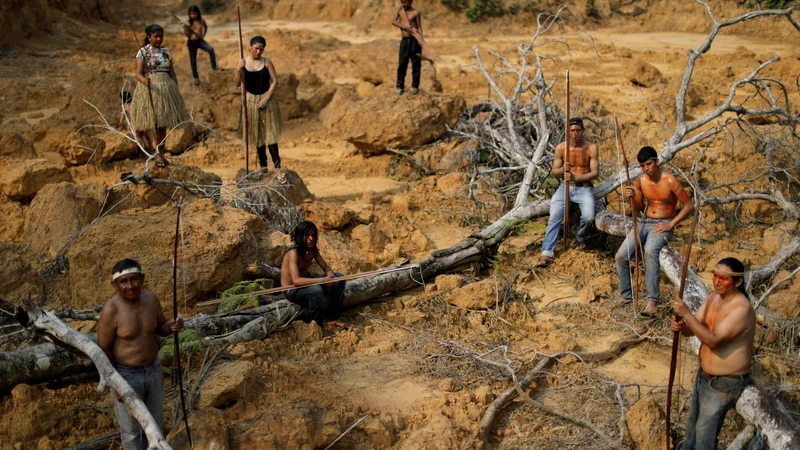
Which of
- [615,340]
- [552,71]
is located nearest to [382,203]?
[615,340]

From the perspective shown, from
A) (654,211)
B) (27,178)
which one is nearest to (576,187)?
(654,211)

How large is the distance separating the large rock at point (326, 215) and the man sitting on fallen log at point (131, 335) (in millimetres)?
3614

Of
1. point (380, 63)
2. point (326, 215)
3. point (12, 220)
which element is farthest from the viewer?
point (380, 63)

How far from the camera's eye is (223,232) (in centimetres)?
616

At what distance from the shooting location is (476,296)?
20.9 ft

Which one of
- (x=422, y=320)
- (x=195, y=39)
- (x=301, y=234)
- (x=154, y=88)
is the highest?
(x=195, y=39)

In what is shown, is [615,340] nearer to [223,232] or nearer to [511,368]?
[511,368]

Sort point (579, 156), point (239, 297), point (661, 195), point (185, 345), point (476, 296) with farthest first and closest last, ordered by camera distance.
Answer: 1. point (579, 156)
2. point (476, 296)
3. point (661, 195)
4. point (239, 297)
5. point (185, 345)

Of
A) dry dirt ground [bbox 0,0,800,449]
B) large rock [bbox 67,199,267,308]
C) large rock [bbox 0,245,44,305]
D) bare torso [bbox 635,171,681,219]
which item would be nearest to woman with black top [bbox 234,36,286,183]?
dry dirt ground [bbox 0,0,800,449]

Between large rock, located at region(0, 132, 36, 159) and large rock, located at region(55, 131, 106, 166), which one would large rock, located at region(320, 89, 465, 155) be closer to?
large rock, located at region(55, 131, 106, 166)

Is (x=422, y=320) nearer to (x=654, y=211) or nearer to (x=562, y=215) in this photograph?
(x=562, y=215)

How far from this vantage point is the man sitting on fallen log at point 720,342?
4070mm

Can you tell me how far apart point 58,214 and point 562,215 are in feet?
15.3

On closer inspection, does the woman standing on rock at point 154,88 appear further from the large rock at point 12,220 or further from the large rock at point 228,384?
the large rock at point 228,384
